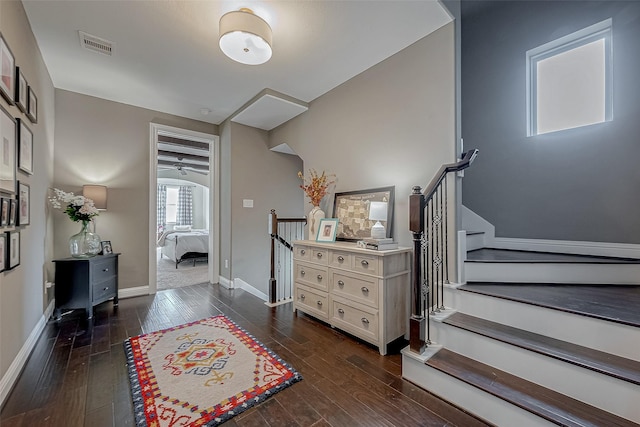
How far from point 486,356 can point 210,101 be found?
4.21 meters

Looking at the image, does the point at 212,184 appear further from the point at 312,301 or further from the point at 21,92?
the point at 312,301

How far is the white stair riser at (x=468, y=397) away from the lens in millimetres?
1337

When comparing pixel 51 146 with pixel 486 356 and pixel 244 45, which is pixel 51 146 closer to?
pixel 244 45

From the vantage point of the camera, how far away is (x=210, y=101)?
12.2 ft

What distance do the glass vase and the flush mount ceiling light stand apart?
2746 mm

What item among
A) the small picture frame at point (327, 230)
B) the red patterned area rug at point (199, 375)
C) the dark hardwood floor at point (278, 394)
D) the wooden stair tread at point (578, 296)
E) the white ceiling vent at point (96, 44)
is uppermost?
the white ceiling vent at point (96, 44)

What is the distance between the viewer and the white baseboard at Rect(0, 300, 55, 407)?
5.46 ft

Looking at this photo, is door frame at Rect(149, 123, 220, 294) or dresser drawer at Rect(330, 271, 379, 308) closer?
dresser drawer at Rect(330, 271, 379, 308)

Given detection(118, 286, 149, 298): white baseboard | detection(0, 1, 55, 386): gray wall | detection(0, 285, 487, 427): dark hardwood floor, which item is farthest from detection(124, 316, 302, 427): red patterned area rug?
detection(118, 286, 149, 298): white baseboard

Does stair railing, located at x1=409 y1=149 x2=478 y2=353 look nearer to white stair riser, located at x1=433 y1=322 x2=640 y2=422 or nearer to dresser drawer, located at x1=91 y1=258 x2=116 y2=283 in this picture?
white stair riser, located at x1=433 y1=322 x2=640 y2=422

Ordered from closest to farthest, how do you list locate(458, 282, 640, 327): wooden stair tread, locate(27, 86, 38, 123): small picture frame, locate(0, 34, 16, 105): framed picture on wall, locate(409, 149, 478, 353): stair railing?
1. locate(458, 282, 640, 327): wooden stair tread
2. locate(0, 34, 16, 105): framed picture on wall
3. locate(409, 149, 478, 353): stair railing
4. locate(27, 86, 38, 123): small picture frame

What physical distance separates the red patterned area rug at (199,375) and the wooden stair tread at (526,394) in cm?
109

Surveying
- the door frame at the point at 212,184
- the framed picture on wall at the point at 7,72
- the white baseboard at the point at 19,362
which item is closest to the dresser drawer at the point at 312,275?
the door frame at the point at 212,184

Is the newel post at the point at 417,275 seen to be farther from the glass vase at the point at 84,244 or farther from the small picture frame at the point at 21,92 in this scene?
the glass vase at the point at 84,244
